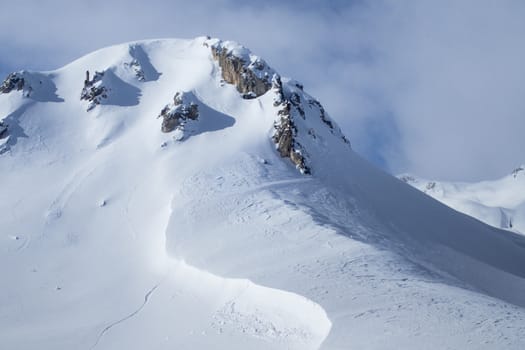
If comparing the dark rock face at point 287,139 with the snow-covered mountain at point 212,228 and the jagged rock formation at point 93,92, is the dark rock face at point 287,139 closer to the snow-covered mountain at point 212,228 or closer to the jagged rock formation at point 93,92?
the snow-covered mountain at point 212,228

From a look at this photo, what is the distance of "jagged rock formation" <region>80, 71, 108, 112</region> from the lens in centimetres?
5681

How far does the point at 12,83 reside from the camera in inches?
2314

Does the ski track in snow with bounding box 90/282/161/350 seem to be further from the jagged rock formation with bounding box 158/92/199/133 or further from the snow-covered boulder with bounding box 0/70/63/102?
the snow-covered boulder with bounding box 0/70/63/102

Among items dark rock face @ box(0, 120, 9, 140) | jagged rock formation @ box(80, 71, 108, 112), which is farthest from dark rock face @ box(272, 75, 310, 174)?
dark rock face @ box(0, 120, 9, 140)

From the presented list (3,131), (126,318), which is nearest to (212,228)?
(126,318)

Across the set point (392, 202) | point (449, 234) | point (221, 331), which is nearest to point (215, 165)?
point (392, 202)

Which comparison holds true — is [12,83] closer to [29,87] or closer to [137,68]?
[29,87]

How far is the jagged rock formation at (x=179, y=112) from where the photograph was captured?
163ft

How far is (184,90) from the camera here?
185 ft

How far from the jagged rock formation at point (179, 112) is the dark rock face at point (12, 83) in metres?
19.2

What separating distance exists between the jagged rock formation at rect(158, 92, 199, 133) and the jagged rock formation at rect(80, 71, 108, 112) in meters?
9.59

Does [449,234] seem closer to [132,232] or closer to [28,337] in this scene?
[132,232]

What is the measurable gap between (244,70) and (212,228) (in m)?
30.0

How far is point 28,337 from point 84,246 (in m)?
11.4
